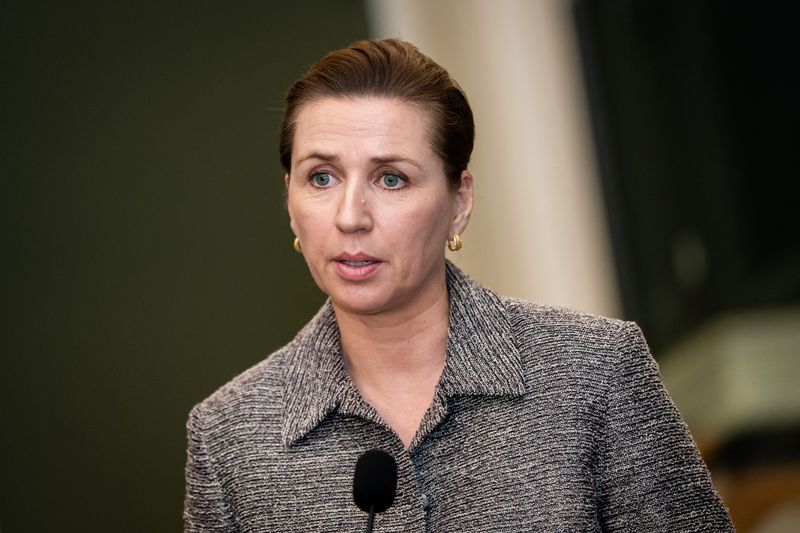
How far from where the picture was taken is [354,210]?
2.02 m

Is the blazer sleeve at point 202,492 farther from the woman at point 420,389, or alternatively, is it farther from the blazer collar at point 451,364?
the blazer collar at point 451,364

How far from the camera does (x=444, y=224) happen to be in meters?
2.15

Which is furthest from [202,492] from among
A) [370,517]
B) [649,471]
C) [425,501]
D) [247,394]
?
[649,471]

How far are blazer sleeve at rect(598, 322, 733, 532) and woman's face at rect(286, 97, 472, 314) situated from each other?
16.7 inches

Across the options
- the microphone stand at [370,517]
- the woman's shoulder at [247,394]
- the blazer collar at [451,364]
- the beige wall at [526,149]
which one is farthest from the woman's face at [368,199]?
the beige wall at [526,149]

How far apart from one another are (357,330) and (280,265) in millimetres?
1274

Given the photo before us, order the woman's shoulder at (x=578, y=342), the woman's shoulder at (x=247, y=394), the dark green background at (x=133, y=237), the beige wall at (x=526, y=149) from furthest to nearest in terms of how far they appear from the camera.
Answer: the beige wall at (x=526, y=149) → the dark green background at (x=133, y=237) → the woman's shoulder at (x=247, y=394) → the woman's shoulder at (x=578, y=342)

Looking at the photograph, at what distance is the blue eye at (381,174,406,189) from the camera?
2.09 m

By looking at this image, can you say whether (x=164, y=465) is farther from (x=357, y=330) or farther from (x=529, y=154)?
(x=529, y=154)

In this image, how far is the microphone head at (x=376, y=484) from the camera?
185 centimetres

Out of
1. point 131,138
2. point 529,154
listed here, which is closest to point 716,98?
point 529,154

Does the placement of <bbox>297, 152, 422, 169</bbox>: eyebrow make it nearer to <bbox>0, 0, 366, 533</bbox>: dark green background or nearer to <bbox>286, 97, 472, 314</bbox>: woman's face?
<bbox>286, 97, 472, 314</bbox>: woman's face

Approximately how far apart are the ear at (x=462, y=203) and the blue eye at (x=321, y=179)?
243 millimetres

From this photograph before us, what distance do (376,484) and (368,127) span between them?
610 millimetres
